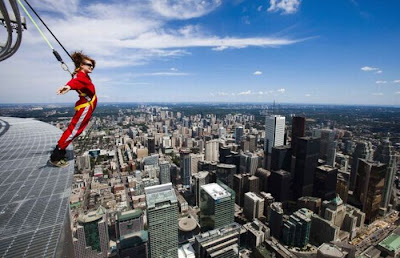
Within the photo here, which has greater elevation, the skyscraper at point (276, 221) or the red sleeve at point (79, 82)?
the red sleeve at point (79, 82)

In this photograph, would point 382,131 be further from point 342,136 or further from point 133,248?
point 133,248

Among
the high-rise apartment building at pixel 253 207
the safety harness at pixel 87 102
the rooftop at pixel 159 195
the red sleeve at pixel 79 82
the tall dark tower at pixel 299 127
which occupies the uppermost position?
the red sleeve at pixel 79 82

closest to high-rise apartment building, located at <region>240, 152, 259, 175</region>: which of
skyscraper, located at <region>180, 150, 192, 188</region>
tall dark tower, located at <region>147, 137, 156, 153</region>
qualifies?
skyscraper, located at <region>180, 150, 192, 188</region>

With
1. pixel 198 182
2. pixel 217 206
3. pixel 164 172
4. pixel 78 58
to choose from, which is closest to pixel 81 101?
pixel 78 58

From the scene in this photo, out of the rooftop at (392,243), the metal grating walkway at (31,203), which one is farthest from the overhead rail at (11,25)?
the rooftop at (392,243)

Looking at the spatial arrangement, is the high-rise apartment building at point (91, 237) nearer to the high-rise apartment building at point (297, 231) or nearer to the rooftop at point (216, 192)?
the rooftop at point (216, 192)

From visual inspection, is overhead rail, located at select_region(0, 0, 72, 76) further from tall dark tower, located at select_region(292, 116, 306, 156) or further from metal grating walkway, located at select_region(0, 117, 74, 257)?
tall dark tower, located at select_region(292, 116, 306, 156)

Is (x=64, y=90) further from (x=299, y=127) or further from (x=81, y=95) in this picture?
(x=299, y=127)
